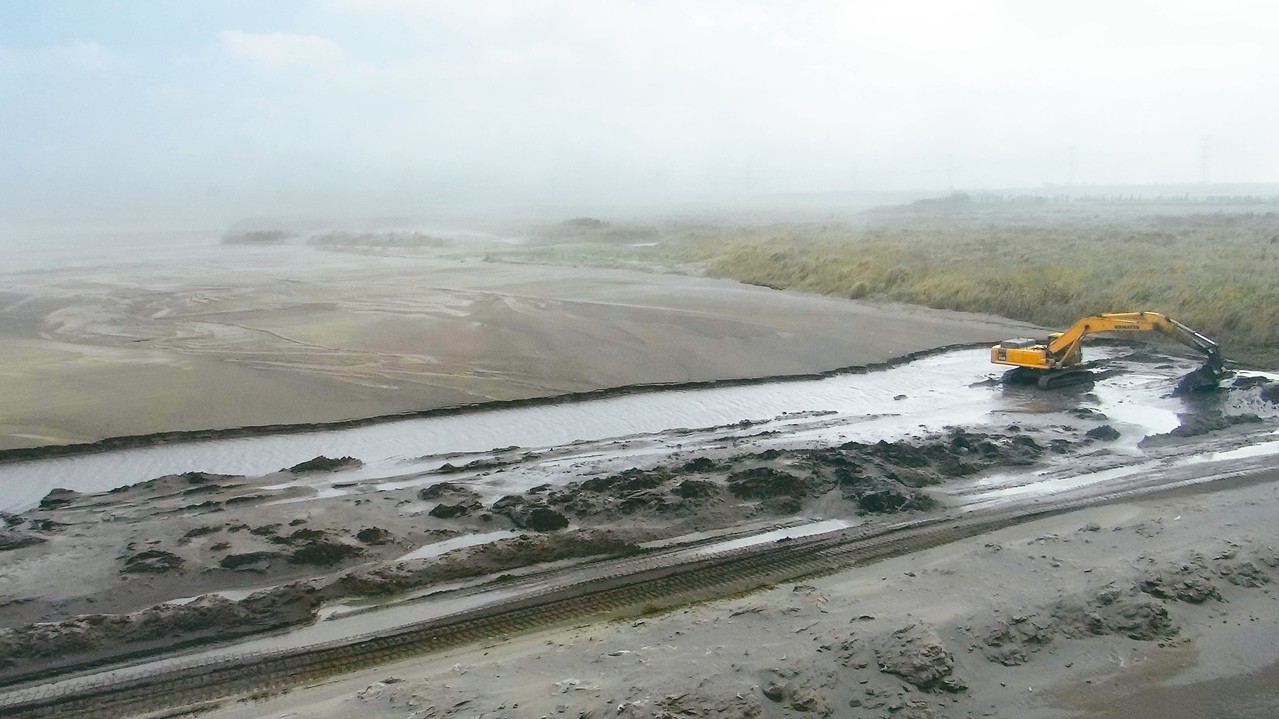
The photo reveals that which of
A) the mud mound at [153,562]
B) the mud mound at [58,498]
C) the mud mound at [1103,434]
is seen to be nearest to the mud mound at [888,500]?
the mud mound at [1103,434]

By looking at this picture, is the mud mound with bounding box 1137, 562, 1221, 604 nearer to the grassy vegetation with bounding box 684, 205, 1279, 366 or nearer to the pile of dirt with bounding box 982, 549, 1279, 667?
the pile of dirt with bounding box 982, 549, 1279, 667

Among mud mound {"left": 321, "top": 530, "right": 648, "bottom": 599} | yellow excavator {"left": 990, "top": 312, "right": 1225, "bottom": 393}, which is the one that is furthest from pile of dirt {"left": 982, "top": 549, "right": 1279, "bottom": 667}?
yellow excavator {"left": 990, "top": 312, "right": 1225, "bottom": 393}

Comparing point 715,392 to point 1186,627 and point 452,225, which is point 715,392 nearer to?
point 1186,627

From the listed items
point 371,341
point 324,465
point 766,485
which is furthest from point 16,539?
point 371,341

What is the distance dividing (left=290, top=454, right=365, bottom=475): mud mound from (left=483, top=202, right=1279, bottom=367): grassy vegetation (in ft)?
52.7

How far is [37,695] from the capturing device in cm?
564

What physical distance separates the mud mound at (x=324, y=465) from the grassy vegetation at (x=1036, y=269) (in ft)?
52.7

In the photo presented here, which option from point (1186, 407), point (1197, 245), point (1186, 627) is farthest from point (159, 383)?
point (1197, 245)

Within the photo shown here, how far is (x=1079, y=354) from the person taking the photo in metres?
14.6

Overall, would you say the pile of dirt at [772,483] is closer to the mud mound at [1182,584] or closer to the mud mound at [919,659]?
the mud mound at [1182,584]

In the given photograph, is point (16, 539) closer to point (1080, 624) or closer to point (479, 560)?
point (479, 560)

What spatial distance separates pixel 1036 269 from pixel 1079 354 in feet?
42.7

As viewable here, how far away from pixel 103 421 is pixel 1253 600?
13033mm

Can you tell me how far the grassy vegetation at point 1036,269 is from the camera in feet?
64.6
